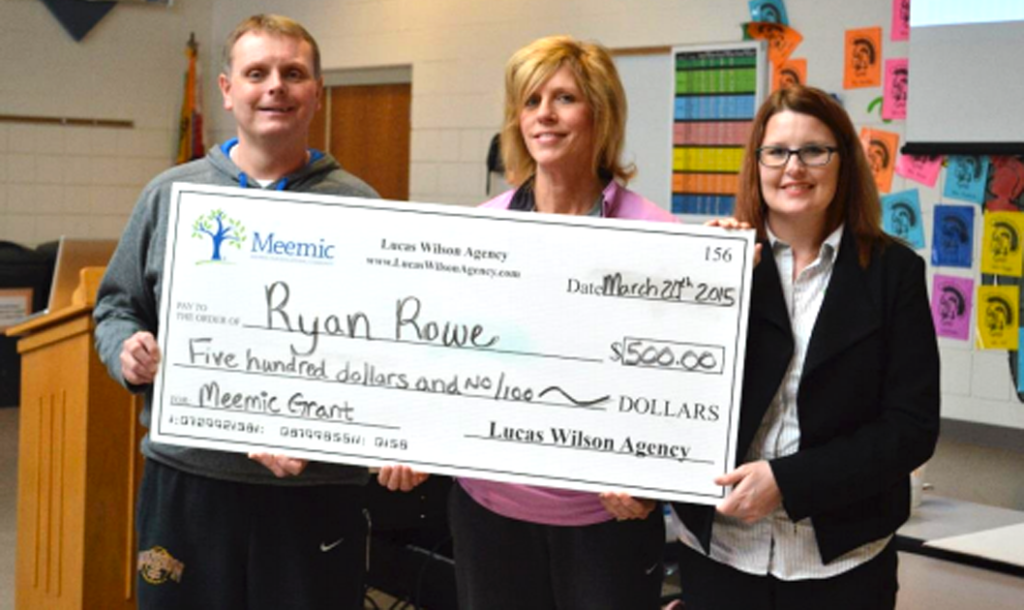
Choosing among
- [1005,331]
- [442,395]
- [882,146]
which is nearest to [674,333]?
[442,395]

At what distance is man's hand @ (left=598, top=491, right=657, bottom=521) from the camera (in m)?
1.88

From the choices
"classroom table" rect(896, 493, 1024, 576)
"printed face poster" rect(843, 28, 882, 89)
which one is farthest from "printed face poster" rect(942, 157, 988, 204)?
"classroom table" rect(896, 493, 1024, 576)

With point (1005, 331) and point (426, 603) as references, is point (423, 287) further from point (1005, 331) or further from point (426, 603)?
point (1005, 331)

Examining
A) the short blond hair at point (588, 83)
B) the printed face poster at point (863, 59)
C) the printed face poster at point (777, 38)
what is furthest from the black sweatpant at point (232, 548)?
the printed face poster at point (777, 38)

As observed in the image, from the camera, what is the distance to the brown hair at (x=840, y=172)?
5.88 feet

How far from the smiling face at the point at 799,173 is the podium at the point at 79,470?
1.92 m

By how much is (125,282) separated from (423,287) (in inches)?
21.9

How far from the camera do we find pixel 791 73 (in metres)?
5.62

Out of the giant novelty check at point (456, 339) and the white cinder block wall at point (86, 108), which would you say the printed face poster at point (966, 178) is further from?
the white cinder block wall at point (86, 108)

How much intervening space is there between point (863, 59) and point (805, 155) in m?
3.79

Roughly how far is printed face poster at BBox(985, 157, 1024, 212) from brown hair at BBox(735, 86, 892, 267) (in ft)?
10.3

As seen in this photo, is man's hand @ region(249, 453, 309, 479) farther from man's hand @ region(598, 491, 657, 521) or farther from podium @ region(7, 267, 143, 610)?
podium @ region(7, 267, 143, 610)

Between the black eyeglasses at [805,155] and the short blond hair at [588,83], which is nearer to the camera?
the black eyeglasses at [805,155]

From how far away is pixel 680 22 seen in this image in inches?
243
